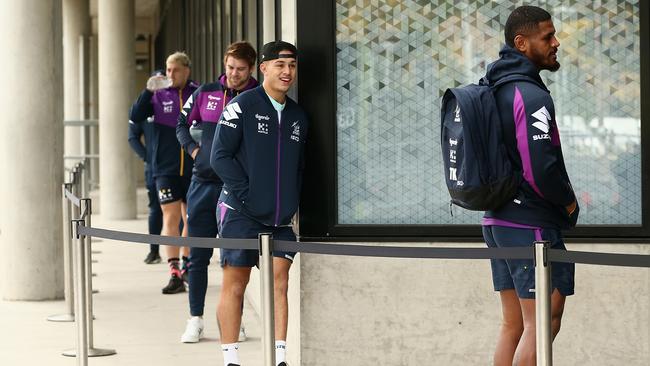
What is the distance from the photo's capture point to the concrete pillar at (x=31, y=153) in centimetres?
1003

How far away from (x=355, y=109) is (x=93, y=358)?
2.23 m

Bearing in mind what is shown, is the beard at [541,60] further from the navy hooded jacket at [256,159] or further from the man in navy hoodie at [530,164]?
the navy hooded jacket at [256,159]

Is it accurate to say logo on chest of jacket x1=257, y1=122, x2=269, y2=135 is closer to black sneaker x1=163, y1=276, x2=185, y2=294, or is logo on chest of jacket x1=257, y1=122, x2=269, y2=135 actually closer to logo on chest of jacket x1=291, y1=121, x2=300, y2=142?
logo on chest of jacket x1=291, y1=121, x2=300, y2=142

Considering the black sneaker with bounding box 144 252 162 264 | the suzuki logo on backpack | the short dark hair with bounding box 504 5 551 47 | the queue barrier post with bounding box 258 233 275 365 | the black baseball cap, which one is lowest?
the black sneaker with bounding box 144 252 162 264

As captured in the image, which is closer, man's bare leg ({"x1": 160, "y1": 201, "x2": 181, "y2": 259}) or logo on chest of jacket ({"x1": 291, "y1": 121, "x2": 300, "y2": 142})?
logo on chest of jacket ({"x1": 291, "y1": 121, "x2": 300, "y2": 142})

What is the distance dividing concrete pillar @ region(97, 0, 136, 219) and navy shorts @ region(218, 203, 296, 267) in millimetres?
14010

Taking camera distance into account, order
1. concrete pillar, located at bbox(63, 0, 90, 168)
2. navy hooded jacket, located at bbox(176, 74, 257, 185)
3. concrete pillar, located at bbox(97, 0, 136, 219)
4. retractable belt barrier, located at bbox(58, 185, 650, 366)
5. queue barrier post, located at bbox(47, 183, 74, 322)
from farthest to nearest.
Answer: concrete pillar, located at bbox(63, 0, 90, 168) < concrete pillar, located at bbox(97, 0, 136, 219) < queue barrier post, located at bbox(47, 183, 74, 322) < navy hooded jacket, located at bbox(176, 74, 257, 185) < retractable belt barrier, located at bbox(58, 185, 650, 366)

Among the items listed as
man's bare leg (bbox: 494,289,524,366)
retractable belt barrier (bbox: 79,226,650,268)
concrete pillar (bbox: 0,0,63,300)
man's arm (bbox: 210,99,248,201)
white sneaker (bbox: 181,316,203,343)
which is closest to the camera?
retractable belt barrier (bbox: 79,226,650,268)

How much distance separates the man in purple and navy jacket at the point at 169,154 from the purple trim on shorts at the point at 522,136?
221 inches

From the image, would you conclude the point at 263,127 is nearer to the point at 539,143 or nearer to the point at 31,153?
the point at 539,143

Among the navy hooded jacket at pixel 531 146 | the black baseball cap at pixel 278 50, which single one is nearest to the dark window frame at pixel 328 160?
the black baseball cap at pixel 278 50

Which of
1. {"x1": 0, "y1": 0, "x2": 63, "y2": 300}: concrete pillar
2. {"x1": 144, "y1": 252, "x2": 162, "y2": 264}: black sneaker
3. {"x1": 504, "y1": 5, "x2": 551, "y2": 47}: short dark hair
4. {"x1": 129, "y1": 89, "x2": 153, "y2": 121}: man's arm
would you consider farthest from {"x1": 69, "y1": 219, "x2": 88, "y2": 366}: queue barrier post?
{"x1": 144, "y1": 252, "x2": 162, "y2": 264}: black sneaker

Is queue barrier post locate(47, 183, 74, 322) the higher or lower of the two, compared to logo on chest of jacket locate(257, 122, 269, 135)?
lower

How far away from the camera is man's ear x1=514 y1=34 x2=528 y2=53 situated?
16.3ft
